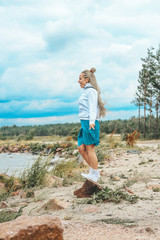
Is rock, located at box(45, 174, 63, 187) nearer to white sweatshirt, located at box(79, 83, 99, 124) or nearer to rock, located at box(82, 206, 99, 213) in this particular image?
white sweatshirt, located at box(79, 83, 99, 124)

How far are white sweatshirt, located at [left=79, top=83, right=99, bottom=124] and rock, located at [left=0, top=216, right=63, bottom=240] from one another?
2700 mm

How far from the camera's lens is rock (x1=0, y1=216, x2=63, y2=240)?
1.99 meters

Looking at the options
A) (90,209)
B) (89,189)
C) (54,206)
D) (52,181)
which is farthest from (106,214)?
(52,181)

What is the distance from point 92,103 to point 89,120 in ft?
0.98

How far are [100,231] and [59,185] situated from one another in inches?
135

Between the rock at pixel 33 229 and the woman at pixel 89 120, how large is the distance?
8.51 feet

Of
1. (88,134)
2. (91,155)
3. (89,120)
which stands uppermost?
(89,120)

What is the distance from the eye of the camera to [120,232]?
2.68 m

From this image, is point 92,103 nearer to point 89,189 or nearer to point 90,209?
point 89,189

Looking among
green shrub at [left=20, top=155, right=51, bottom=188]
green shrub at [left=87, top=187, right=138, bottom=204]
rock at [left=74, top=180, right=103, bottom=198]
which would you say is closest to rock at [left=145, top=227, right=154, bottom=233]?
green shrub at [left=87, top=187, right=138, bottom=204]

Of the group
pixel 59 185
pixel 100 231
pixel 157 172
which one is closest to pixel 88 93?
pixel 59 185

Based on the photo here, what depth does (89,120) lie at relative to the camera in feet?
15.7

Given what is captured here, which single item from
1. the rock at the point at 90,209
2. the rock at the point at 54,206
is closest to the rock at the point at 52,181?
the rock at the point at 54,206

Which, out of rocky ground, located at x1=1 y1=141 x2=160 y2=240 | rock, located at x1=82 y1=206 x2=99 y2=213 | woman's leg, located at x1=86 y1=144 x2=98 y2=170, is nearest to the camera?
rocky ground, located at x1=1 y1=141 x2=160 y2=240
